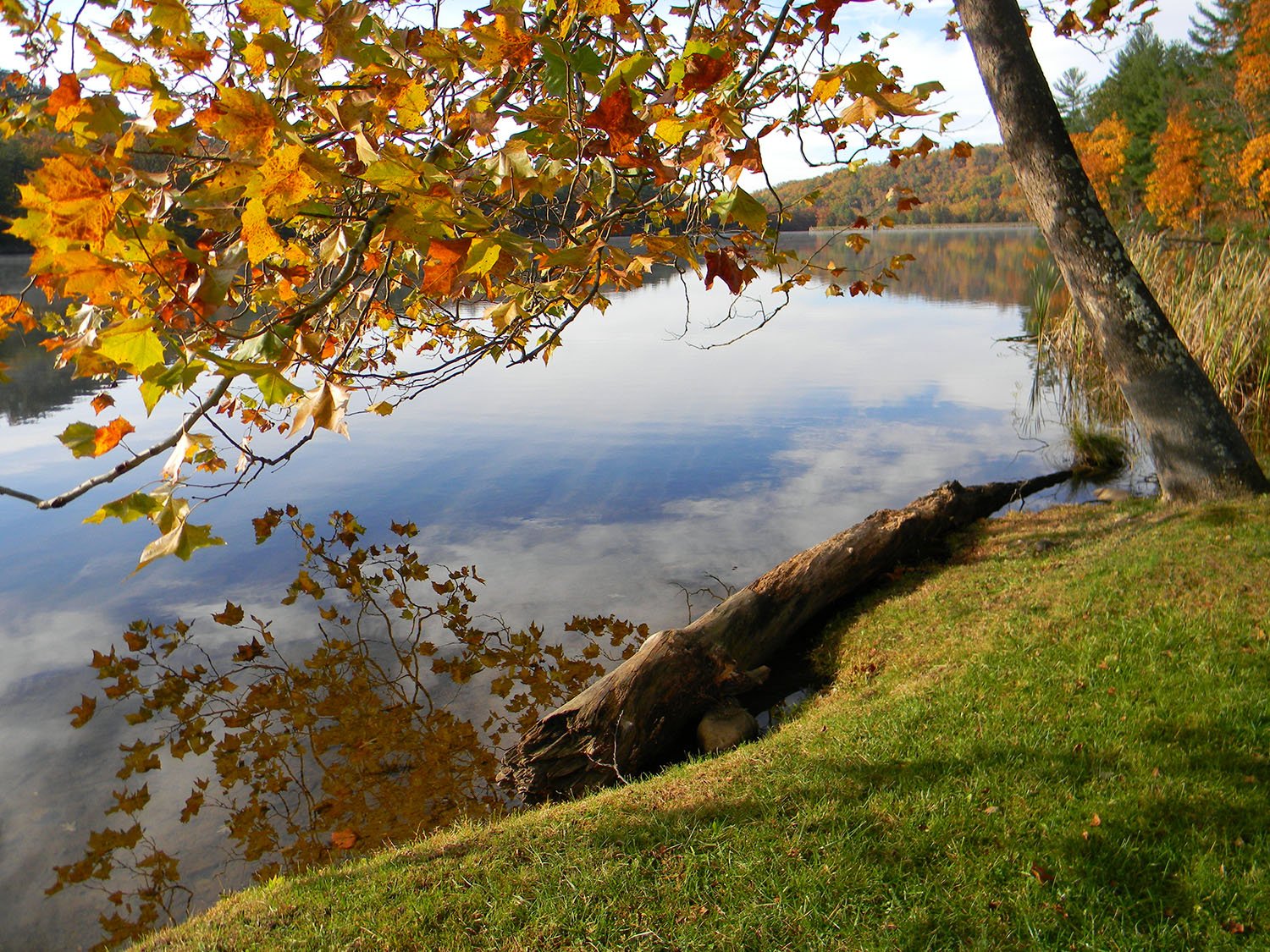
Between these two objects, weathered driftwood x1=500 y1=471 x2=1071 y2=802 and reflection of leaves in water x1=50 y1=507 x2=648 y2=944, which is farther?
weathered driftwood x1=500 y1=471 x2=1071 y2=802

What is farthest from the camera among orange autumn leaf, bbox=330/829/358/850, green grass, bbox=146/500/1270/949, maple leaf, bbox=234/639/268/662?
maple leaf, bbox=234/639/268/662

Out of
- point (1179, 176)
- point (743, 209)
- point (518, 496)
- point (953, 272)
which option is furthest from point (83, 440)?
point (1179, 176)

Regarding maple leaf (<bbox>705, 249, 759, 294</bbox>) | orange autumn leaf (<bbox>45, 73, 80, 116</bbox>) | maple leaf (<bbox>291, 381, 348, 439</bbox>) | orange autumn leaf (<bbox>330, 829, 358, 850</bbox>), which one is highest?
orange autumn leaf (<bbox>45, 73, 80, 116</bbox>)

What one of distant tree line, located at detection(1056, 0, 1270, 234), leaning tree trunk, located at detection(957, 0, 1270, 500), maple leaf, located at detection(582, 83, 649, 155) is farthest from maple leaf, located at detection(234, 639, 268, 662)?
distant tree line, located at detection(1056, 0, 1270, 234)

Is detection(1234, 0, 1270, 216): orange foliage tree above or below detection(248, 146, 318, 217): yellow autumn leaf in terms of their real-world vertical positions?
above

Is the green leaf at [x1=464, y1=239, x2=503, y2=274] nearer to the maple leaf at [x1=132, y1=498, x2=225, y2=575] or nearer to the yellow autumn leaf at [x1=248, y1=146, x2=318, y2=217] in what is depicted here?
the yellow autumn leaf at [x1=248, y1=146, x2=318, y2=217]

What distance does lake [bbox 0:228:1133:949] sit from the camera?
464cm

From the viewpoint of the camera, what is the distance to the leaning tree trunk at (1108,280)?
5.79m

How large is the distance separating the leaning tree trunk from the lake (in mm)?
2657

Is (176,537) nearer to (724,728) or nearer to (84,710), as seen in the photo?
(724,728)

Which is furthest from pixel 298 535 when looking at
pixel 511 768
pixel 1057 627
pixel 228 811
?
pixel 1057 627

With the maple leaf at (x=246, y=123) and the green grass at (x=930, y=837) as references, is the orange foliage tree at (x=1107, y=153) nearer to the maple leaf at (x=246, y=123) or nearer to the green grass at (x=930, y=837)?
the green grass at (x=930, y=837)

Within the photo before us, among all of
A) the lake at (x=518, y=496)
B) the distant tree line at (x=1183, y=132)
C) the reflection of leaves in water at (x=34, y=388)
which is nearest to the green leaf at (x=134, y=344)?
the lake at (x=518, y=496)

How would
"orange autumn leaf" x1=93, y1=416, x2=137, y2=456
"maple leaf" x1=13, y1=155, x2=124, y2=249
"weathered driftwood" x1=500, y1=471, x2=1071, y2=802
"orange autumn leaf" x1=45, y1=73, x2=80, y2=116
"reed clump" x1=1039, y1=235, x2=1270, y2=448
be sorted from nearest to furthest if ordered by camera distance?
"maple leaf" x1=13, y1=155, x2=124, y2=249, "orange autumn leaf" x1=45, y1=73, x2=80, y2=116, "orange autumn leaf" x1=93, y1=416, x2=137, y2=456, "weathered driftwood" x1=500, y1=471, x2=1071, y2=802, "reed clump" x1=1039, y1=235, x2=1270, y2=448
